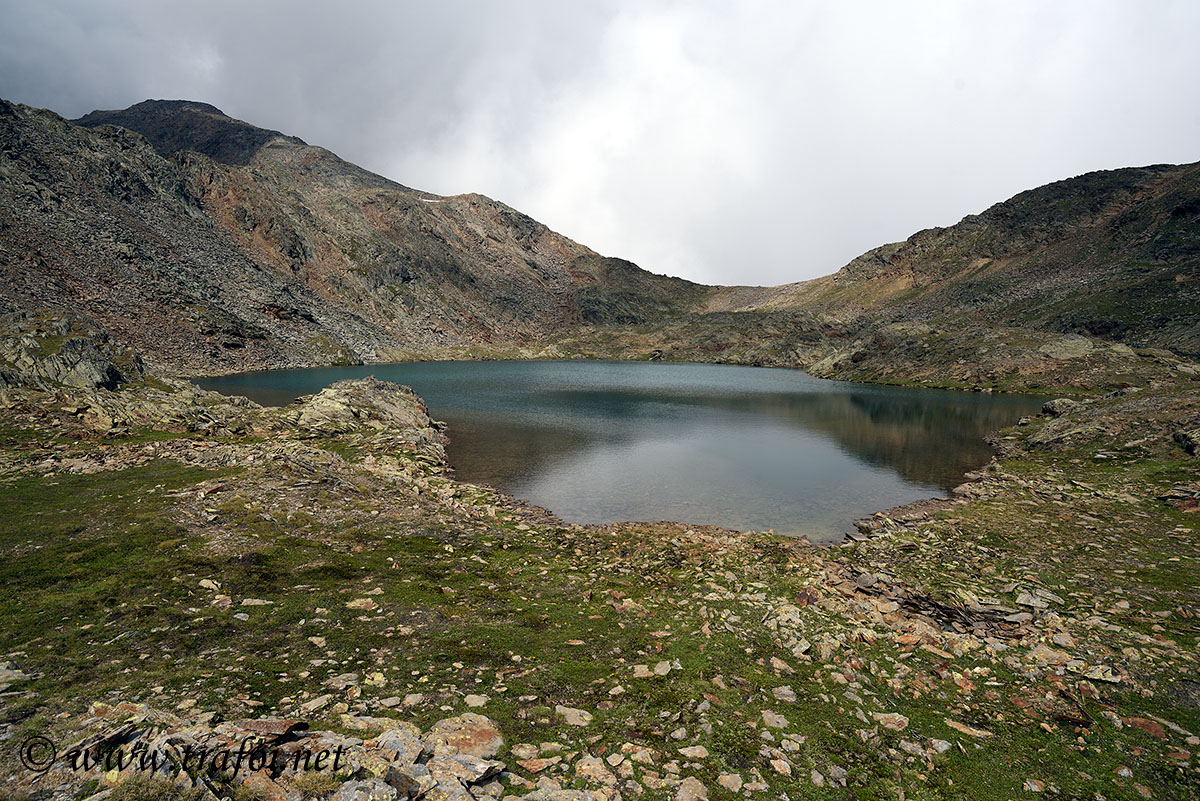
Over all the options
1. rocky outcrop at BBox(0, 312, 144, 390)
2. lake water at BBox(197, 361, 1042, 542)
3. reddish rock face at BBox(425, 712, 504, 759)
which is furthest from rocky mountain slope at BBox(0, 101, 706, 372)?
reddish rock face at BBox(425, 712, 504, 759)

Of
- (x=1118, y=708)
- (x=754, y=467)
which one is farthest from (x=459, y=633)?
(x=754, y=467)

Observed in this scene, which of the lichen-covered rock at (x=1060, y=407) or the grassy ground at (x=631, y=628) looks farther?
the lichen-covered rock at (x=1060, y=407)

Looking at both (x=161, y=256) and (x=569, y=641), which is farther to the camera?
(x=161, y=256)

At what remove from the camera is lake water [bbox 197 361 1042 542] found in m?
33.7

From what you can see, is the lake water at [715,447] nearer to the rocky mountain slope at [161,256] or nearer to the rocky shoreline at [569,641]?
the rocky shoreline at [569,641]

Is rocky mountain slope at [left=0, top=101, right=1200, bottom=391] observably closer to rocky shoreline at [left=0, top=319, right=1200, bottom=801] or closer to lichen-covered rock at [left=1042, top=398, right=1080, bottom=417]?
lichen-covered rock at [left=1042, top=398, right=1080, bottom=417]

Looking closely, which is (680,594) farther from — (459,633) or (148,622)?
(148,622)

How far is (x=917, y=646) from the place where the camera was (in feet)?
44.9

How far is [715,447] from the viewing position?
174ft

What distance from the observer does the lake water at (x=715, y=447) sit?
111 ft

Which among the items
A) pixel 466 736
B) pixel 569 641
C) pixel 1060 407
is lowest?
pixel 569 641

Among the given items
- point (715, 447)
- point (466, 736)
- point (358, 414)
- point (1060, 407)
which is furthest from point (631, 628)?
point (1060, 407)

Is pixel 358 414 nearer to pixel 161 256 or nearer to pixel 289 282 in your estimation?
pixel 161 256

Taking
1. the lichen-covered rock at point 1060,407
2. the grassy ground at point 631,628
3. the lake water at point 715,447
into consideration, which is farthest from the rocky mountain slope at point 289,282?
the grassy ground at point 631,628
